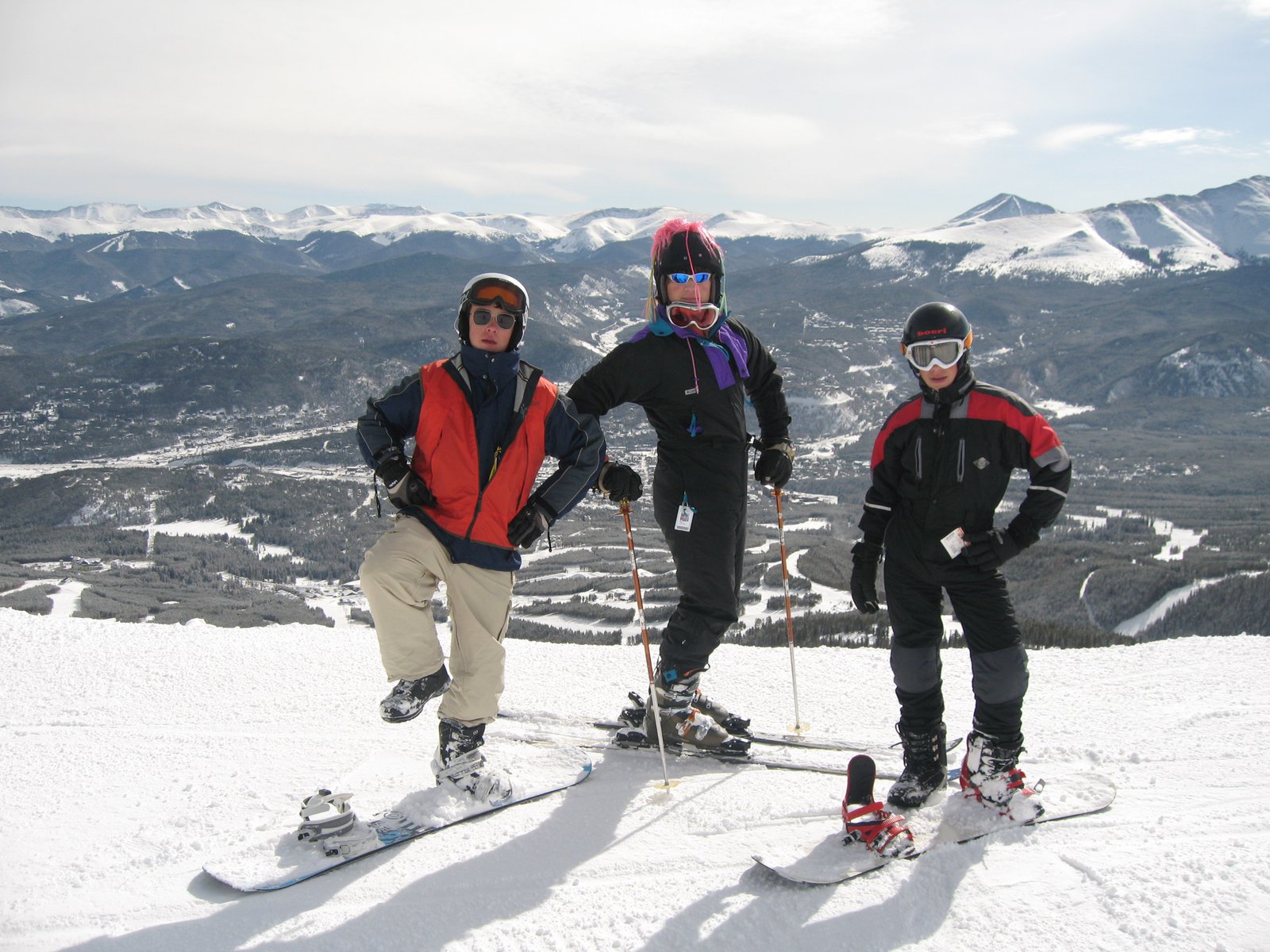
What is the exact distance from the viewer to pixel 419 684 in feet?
11.8

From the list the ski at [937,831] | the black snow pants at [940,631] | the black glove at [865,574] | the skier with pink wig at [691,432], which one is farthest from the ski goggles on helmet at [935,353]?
the ski at [937,831]

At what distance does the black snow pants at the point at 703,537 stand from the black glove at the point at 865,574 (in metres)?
0.64

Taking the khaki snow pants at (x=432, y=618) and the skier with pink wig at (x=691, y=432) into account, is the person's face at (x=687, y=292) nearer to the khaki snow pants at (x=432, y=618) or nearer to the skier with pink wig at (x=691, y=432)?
the skier with pink wig at (x=691, y=432)

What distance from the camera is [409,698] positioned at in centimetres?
355

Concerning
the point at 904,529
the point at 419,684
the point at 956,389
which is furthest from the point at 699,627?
the point at 956,389

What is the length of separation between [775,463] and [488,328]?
170cm

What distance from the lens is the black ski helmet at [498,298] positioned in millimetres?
3672

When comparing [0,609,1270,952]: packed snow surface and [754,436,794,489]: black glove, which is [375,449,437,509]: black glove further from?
[754,436,794,489]: black glove

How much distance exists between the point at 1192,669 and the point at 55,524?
14188cm

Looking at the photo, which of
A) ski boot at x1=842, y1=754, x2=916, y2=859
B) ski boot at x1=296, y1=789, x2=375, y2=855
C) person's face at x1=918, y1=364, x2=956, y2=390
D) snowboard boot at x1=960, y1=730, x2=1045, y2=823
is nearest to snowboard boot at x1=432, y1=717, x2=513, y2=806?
ski boot at x1=296, y1=789, x2=375, y2=855

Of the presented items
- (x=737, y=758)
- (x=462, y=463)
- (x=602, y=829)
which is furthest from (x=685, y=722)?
(x=462, y=463)

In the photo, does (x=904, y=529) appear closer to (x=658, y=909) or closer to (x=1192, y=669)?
(x=658, y=909)

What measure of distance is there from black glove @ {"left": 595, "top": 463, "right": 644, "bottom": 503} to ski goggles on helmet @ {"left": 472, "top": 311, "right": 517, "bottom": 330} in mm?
856

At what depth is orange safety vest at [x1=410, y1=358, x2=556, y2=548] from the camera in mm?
3576
